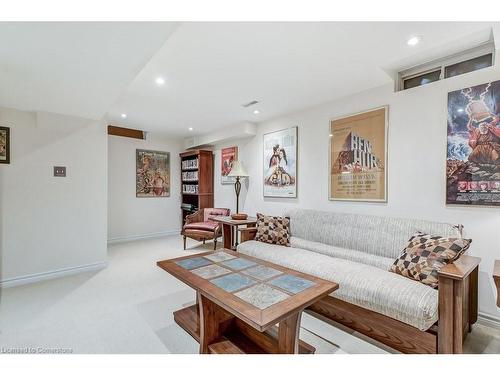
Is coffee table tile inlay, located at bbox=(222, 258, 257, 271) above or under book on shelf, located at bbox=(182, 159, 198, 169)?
under

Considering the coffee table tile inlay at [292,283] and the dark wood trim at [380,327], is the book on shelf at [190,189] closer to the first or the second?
the dark wood trim at [380,327]

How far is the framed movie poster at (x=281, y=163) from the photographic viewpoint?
12.1 ft

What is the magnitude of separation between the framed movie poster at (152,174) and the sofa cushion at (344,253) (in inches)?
140

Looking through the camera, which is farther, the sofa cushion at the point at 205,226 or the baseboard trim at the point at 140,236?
the baseboard trim at the point at 140,236

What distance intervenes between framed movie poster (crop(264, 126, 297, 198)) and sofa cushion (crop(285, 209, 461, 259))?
A: 532 millimetres

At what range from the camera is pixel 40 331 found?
189cm

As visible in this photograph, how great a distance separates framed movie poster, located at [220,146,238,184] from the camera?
4816 millimetres

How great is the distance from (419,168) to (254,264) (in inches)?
76.1

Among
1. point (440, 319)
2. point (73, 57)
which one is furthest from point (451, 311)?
point (73, 57)

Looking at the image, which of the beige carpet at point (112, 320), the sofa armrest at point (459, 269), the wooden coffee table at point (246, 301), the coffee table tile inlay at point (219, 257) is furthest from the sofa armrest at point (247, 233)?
the sofa armrest at point (459, 269)

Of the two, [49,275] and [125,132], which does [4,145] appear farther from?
[125,132]

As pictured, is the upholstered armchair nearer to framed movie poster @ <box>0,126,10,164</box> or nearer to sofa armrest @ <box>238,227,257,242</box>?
sofa armrest @ <box>238,227,257,242</box>

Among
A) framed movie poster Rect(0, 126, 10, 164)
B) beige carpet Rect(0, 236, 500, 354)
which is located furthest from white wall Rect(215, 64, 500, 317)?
framed movie poster Rect(0, 126, 10, 164)
